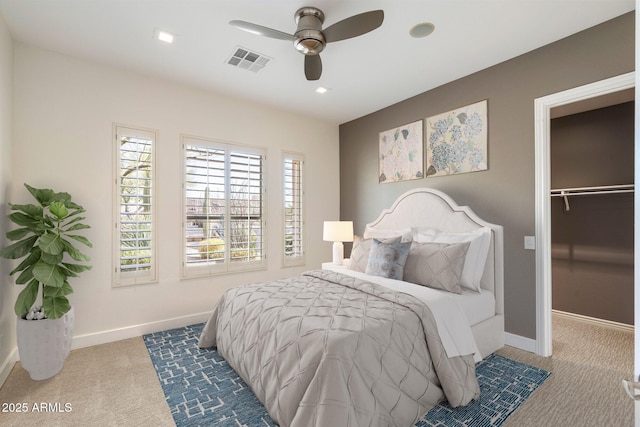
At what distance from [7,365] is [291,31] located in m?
3.65

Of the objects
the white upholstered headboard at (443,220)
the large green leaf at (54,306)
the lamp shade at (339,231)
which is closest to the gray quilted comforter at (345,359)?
the white upholstered headboard at (443,220)

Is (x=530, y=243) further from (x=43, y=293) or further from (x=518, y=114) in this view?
(x=43, y=293)

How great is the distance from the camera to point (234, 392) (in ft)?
7.38

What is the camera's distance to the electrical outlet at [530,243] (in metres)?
2.92

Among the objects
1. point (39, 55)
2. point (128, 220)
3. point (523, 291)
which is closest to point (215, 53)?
point (39, 55)

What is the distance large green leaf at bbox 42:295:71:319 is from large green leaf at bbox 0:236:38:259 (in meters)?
0.41

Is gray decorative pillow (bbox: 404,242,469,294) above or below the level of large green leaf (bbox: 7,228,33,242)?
below

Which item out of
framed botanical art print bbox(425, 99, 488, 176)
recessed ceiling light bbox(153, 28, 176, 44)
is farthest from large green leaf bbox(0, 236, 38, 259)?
framed botanical art print bbox(425, 99, 488, 176)

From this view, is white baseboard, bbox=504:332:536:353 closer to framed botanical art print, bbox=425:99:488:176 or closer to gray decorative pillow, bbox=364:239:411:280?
gray decorative pillow, bbox=364:239:411:280

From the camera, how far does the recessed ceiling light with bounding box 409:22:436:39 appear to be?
2549mm

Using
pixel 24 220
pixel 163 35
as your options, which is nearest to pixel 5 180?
pixel 24 220

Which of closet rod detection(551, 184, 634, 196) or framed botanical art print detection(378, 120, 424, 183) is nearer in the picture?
closet rod detection(551, 184, 634, 196)

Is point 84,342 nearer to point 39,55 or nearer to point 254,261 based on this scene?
point 254,261

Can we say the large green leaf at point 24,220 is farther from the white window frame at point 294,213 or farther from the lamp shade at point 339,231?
the lamp shade at point 339,231
